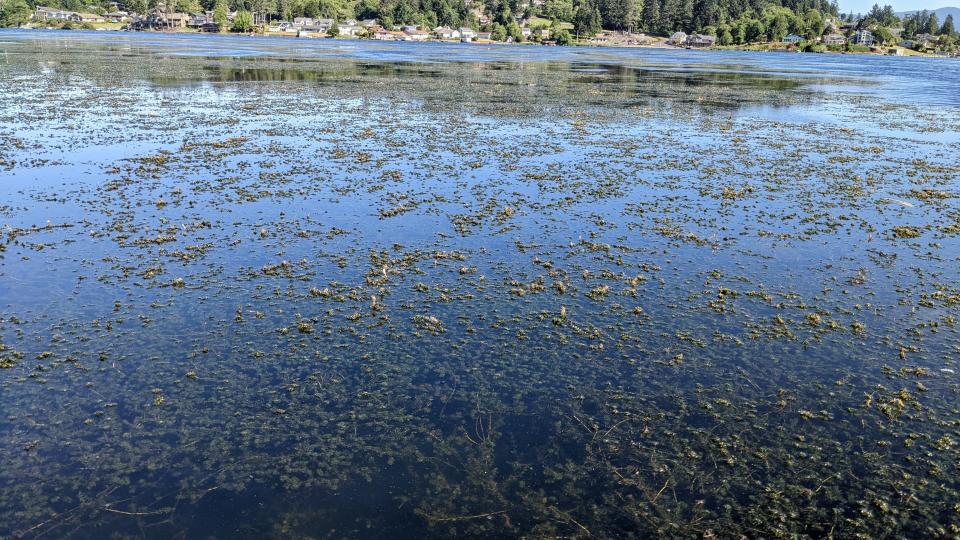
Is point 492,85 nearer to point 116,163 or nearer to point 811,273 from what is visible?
point 116,163

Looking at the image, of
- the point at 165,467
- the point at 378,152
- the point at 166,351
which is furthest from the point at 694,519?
the point at 378,152

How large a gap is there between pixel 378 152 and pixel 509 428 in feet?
77.2

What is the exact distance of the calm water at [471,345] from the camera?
30.7 feet

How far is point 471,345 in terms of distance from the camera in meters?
13.7

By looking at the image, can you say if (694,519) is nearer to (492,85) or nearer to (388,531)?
(388,531)

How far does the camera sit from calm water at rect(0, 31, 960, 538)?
30.7 ft

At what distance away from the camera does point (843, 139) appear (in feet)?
129

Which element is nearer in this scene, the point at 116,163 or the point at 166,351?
the point at 166,351

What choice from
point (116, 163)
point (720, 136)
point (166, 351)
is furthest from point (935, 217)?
point (116, 163)

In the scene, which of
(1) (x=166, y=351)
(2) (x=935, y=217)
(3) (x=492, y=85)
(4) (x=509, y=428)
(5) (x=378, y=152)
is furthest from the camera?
(3) (x=492, y=85)

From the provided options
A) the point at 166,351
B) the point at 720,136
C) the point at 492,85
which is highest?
the point at 492,85

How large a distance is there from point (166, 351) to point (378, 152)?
2052cm

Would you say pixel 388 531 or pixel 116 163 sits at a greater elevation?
pixel 116 163

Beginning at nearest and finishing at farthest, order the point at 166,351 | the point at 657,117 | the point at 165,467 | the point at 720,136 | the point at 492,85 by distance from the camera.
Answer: the point at 165,467 < the point at 166,351 < the point at 720,136 < the point at 657,117 < the point at 492,85
